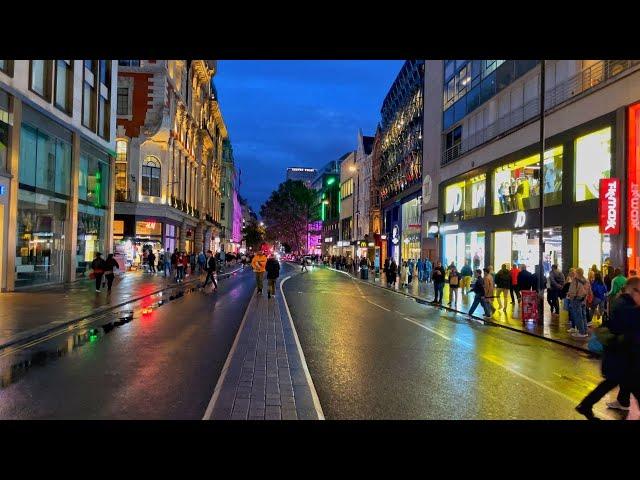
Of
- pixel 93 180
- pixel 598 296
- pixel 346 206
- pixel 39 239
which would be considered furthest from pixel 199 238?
pixel 598 296

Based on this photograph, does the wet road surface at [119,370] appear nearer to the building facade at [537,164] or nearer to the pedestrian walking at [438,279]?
the pedestrian walking at [438,279]

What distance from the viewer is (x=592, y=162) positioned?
73.8ft

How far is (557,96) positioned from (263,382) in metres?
21.9

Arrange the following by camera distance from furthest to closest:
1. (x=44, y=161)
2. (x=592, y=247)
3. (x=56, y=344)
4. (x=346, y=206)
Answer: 1. (x=346, y=206)
2. (x=44, y=161)
3. (x=592, y=247)
4. (x=56, y=344)

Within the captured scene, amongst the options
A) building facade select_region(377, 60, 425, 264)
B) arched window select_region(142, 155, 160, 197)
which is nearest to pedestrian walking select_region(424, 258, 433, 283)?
building facade select_region(377, 60, 425, 264)

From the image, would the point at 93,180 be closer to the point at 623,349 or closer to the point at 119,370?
the point at 119,370

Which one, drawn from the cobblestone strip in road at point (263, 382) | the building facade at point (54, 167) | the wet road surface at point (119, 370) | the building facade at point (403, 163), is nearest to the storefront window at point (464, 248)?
the building facade at point (403, 163)

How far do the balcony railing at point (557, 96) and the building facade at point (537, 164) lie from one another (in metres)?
0.05

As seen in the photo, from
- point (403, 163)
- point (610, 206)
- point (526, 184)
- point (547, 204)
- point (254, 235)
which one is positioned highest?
point (403, 163)

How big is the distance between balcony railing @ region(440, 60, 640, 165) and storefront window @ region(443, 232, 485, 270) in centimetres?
540

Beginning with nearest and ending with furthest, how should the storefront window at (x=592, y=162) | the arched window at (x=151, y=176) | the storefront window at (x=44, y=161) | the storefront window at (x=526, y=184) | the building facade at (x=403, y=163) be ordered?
the storefront window at (x=592, y=162) → the storefront window at (x=44, y=161) → the storefront window at (x=526, y=184) → the arched window at (x=151, y=176) → the building facade at (x=403, y=163)

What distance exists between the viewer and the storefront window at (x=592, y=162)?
21.4 meters

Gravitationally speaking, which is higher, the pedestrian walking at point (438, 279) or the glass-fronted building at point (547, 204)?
the glass-fronted building at point (547, 204)
